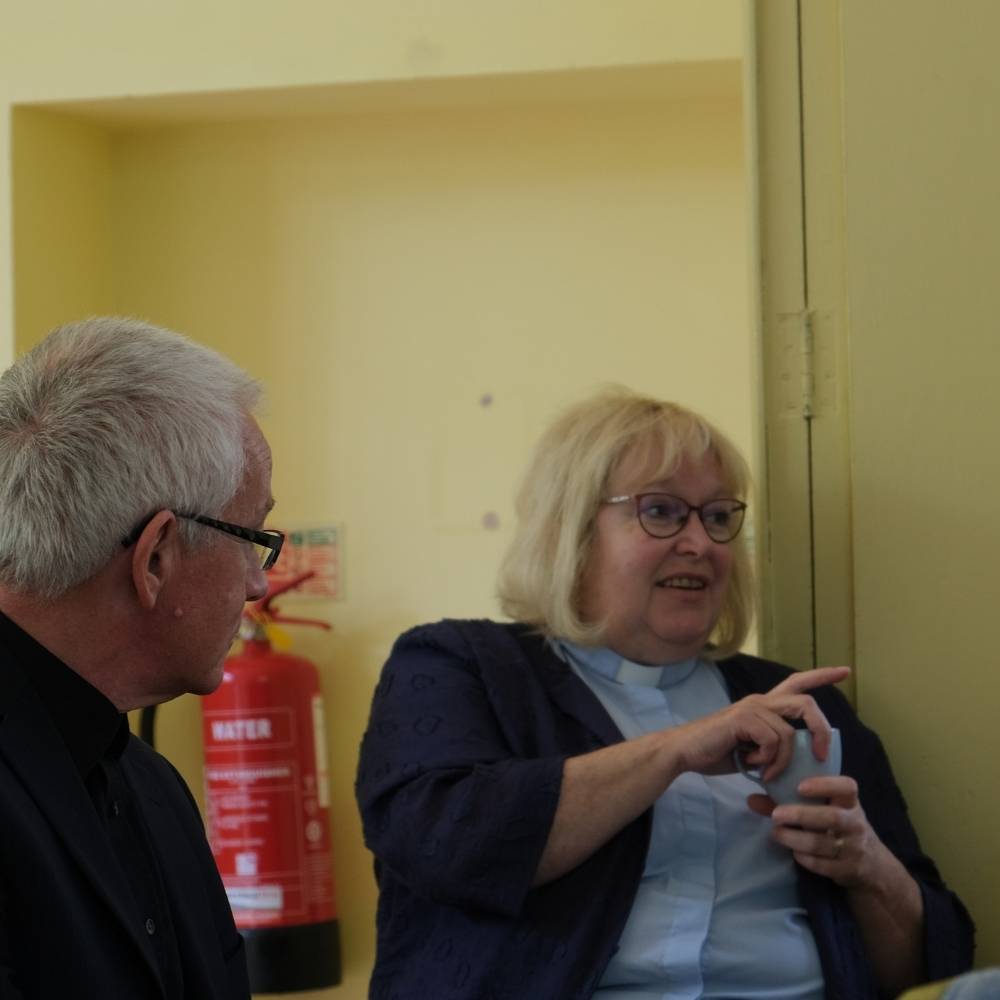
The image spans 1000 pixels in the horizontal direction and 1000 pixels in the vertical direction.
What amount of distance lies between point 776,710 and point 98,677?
2.88 ft

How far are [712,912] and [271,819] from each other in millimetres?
1506

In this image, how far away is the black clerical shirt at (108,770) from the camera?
121cm

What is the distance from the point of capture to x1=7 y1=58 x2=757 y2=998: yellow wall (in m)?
3.29

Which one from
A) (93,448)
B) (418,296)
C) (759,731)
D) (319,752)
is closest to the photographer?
(93,448)

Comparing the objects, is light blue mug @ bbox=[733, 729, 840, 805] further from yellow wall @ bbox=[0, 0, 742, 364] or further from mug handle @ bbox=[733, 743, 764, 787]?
yellow wall @ bbox=[0, 0, 742, 364]

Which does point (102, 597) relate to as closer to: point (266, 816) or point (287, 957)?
point (266, 816)

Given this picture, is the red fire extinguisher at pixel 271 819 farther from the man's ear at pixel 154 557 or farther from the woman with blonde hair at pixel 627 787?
the man's ear at pixel 154 557

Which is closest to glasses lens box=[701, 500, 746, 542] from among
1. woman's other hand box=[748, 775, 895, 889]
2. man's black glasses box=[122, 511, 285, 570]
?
woman's other hand box=[748, 775, 895, 889]

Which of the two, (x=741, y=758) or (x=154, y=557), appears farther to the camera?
(x=741, y=758)

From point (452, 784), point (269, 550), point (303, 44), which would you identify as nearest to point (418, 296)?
point (303, 44)

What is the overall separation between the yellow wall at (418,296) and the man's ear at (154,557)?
2115 millimetres

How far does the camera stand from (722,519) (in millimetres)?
2156

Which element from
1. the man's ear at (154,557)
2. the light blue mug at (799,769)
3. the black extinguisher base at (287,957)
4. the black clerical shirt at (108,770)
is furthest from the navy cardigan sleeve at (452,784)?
the black extinguisher base at (287,957)

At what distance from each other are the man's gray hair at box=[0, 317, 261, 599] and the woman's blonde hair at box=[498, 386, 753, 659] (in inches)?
36.4
